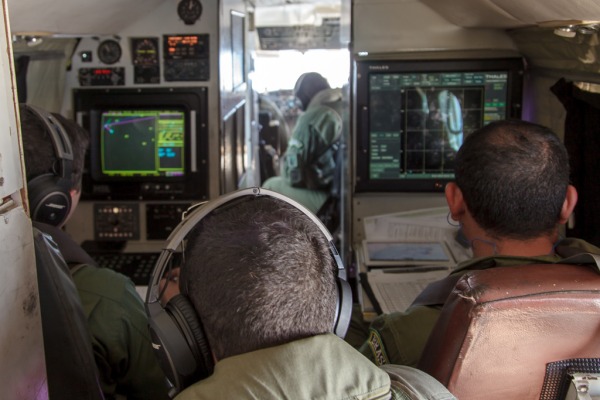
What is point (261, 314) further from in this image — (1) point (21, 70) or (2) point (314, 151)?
(2) point (314, 151)

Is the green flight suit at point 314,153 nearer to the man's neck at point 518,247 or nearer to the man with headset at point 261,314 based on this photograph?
the man's neck at point 518,247

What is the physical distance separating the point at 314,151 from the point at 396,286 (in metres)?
2.72

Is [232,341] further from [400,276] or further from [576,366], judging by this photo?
[400,276]

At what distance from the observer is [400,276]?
280 centimetres

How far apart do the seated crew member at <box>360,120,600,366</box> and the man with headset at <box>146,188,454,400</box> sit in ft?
2.21

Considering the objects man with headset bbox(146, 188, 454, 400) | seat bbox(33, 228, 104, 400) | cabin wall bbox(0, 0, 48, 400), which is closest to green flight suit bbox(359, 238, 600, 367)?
man with headset bbox(146, 188, 454, 400)

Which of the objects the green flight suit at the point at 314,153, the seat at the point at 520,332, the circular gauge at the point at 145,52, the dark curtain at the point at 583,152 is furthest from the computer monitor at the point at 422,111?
the seat at the point at 520,332

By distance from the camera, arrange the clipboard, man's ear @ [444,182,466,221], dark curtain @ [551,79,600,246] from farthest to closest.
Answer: the clipboard → dark curtain @ [551,79,600,246] → man's ear @ [444,182,466,221]

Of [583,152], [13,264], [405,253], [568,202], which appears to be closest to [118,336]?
[13,264]

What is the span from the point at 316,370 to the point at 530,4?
1.58 meters

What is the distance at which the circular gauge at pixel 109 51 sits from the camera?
3.60 m

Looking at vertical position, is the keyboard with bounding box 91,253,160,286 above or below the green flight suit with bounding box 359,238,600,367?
below

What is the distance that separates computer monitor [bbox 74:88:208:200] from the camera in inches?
142

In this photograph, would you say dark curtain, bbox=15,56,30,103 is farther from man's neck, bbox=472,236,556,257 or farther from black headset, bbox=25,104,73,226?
man's neck, bbox=472,236,556,257
